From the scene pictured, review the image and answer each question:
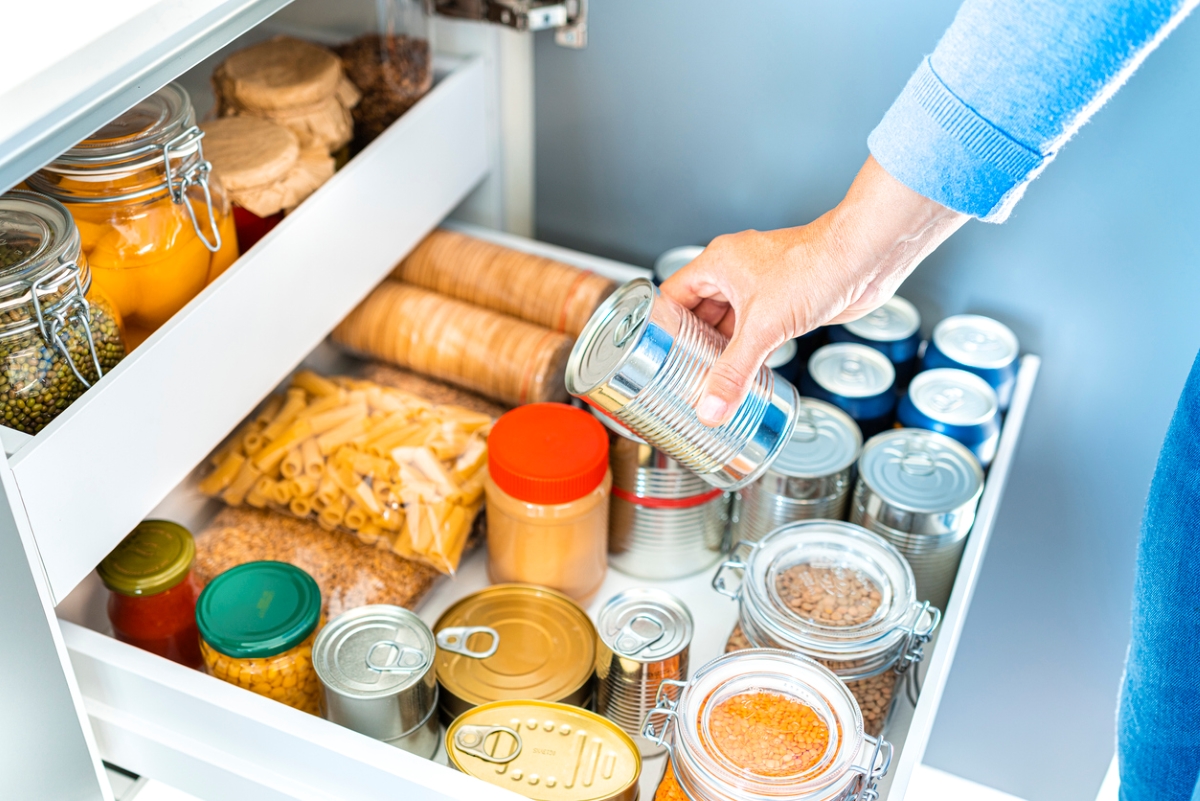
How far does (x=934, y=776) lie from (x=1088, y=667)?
10.7 inches

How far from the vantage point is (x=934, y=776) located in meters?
1.57

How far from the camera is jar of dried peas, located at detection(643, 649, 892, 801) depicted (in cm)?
80

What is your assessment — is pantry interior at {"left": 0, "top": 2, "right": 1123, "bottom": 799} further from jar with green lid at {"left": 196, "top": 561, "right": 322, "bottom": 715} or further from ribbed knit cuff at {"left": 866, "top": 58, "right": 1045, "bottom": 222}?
ribbed knit cuff at {"left": 866, "top": 58, "right": 1045, "bottom": 222}

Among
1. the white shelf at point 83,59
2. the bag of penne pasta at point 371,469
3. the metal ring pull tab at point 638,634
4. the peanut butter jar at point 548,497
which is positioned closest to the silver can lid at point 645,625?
the metal ring pull tab at point 638,634

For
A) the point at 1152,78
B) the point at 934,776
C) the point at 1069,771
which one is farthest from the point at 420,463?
the point at 1069,771

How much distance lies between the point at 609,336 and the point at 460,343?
1.23 feet

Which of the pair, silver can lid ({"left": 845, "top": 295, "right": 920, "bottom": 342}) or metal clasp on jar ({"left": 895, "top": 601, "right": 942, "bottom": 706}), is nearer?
metal clasp on jar ({"left": 895, "top": 601, "right": 942, "bottom": 706})

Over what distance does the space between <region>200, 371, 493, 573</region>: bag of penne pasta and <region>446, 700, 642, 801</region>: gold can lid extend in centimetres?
22

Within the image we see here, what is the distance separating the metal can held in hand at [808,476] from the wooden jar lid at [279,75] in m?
0.58

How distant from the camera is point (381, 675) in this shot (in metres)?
0.91

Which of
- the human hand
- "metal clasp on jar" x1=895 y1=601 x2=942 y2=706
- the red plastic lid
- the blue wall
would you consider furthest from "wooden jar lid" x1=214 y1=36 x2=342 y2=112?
"metal clasp on jar" x1=895 y1=601 x2=942 y2=706

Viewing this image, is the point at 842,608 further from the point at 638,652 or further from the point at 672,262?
the point at 672,262

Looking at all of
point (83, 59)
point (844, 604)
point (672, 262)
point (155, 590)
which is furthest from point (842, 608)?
point (83, 59)

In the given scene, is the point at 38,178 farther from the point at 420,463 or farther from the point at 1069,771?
the point at 1069,771
